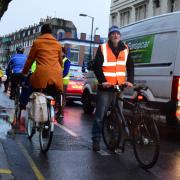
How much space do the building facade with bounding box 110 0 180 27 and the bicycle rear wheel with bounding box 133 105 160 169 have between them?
32305 mm

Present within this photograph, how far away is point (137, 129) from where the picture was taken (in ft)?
23.8

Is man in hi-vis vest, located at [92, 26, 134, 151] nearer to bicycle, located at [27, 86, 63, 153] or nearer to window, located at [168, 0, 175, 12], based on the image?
bicycle, located at [27, 86, 63, 153]

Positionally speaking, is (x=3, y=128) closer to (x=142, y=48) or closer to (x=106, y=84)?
(x=106, y=84)

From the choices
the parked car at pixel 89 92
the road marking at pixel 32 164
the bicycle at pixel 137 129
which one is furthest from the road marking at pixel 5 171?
the parked car at pixel 89 92

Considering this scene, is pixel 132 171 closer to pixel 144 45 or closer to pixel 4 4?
pixel 144 45

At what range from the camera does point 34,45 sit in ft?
26.7

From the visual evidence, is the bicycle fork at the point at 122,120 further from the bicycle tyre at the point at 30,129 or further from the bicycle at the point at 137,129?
the bicycle tyre at the point at 30,129

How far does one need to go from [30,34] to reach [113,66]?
131 meters

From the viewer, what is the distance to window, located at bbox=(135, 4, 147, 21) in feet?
150

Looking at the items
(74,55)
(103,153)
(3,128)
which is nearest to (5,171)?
(103,153)

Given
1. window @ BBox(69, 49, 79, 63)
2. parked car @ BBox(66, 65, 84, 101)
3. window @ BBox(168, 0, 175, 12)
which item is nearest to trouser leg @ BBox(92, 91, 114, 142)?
parked car @ BBox(66, 65, 84, 101)

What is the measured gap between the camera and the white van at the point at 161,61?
9930 mm

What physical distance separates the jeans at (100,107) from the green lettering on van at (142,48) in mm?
3283

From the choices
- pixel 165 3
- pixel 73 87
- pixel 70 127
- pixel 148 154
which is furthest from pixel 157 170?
pixel 165 3
